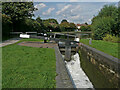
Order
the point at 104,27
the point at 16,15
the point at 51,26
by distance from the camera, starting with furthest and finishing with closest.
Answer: the point at 51,26, the point at 16,15, the point at 104,27

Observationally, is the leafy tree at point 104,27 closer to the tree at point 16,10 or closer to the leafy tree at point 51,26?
the tree at point 16,10

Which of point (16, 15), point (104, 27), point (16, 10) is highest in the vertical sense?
point (16, 10)

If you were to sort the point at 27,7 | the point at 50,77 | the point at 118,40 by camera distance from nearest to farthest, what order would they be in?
1. the point at 50,77
2. the point at 118,40
3. the point at 27,7

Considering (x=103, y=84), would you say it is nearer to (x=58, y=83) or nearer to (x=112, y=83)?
(x=112, y=83)

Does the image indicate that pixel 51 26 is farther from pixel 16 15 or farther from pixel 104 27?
pixel 104 27

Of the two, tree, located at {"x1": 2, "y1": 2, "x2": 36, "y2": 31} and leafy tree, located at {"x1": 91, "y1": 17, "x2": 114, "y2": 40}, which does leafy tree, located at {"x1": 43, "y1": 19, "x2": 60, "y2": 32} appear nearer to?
tree, located at {"x1": 2, "y1": 2, "x2": 36, "y2": 31}

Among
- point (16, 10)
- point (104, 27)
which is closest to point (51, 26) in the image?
point (16, 10)

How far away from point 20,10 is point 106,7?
18636mm

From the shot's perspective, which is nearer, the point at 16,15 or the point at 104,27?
the point at 104,27

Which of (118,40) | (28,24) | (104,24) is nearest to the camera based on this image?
(118,40)

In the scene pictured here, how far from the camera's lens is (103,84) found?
5.22m

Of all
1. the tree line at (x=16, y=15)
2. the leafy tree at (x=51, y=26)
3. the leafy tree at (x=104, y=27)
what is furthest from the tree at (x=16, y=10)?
the leafy tree at (x=51, y=26)

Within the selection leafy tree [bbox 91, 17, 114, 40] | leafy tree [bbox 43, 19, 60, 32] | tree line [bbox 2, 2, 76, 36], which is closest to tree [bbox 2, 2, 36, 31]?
tree line [bbox 2, 2, 76, 36]

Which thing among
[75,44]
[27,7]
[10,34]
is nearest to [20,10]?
[27,7]
